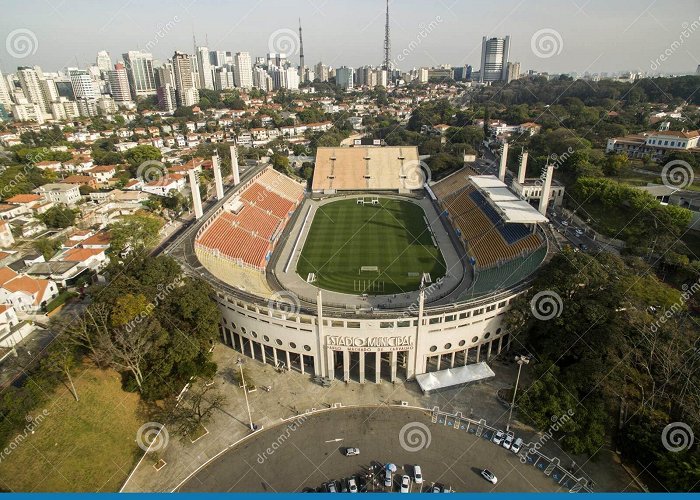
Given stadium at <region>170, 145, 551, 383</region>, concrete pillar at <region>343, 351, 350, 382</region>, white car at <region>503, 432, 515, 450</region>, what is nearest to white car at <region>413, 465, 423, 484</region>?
white car at <region>503, 432, 515, 450</region>

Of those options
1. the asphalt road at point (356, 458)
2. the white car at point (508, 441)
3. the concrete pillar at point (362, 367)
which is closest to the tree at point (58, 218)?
the asphalt road at point (356, 458)

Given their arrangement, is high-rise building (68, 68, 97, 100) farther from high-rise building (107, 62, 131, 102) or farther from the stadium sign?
the stadium sign

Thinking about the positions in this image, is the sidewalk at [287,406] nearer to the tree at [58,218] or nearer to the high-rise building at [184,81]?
the tree at [58,218]

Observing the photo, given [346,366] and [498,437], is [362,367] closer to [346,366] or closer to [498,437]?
[346,366]

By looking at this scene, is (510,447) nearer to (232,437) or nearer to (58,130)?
(232,437)

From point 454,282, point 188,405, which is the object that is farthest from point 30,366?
point 454,282

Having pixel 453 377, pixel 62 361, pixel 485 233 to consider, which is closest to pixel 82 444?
pixel 62 361

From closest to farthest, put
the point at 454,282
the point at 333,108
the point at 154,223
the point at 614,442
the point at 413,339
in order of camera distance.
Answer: the point at 614,442, the point at 413,339, the point at 454,282, the point at 154,223, the point at 333,108
